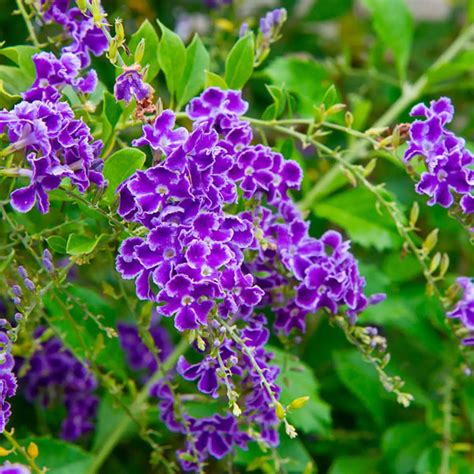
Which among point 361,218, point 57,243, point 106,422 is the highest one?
point 57,243

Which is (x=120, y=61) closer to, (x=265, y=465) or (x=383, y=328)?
(x=265, y=465)

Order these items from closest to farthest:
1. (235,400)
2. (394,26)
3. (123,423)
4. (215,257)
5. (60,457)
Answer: (215,257)
(235,400)
(60,457)
(123,423)
(394,26)

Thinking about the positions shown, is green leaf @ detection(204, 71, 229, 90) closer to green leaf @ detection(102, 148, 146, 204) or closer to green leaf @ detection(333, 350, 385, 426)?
green leaf @ detection(102, 148, 146, 204)

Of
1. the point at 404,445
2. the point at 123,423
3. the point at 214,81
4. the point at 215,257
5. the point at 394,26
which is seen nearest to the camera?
the point at 215,257

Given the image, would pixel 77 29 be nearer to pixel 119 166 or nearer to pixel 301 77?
pixel 119 166

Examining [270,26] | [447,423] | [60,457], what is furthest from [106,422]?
[270,26]

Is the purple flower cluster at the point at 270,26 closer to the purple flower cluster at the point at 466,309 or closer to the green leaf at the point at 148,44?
the green leaf at the point at 148,44

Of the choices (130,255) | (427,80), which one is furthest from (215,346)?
(427,80)
